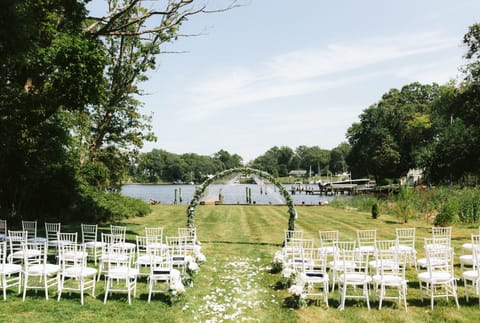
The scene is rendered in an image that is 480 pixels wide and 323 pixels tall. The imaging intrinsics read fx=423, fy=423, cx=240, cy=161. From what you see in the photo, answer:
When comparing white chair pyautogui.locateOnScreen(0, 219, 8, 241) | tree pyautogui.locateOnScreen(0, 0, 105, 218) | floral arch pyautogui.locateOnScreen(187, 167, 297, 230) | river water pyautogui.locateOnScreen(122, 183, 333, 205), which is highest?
tree pyautogui.locateOnScreen(0, 0, 105, 218)

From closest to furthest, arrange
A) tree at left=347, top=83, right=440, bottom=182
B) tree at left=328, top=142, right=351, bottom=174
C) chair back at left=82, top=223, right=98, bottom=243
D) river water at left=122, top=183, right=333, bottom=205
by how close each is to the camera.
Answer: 1. chair back at left=82, top=223, right=98, bottom=243
2. river water at left=122, top=183, right=333, bottom=205
3. tree at left=347, top=83, right=440, bottom=182
4. tree at left=328, top=142, right=351, bottom=174

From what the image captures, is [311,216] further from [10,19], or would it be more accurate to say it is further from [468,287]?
[10,19]

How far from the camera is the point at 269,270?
39.7 ft

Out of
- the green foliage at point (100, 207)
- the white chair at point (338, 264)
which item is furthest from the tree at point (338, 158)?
the white chair at point (338, 264)

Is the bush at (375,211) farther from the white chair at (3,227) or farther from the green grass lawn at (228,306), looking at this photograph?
the white chair at (3,227)

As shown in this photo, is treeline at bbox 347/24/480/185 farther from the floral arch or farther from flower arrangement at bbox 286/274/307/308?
flower arrangement at bbox 286/274/307/308

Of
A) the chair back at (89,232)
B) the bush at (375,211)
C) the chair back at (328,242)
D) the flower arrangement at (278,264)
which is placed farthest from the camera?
the bush at (375,211)

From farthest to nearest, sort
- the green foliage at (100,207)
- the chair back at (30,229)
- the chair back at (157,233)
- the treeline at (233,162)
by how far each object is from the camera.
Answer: the treeline at (233,162)
the green foliage at (100,207)
the chair back at (30,229)
the chair back at (157,233)

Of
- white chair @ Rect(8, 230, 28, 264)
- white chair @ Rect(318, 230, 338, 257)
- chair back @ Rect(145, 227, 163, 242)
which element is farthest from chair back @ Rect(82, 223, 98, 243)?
white chair @ Rect(318, 230, 338, 257)

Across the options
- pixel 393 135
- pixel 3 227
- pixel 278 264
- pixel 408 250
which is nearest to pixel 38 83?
pixel 3 227

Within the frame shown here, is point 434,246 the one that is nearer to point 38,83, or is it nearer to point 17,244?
point 17,244

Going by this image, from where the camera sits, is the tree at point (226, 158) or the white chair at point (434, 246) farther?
the tree at point (226, 158)

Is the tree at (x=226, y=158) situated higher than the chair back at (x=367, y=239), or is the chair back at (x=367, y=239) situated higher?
the tree at (x=226, y=158)

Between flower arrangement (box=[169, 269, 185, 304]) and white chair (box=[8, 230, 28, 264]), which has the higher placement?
white chair (box=[8, 230, 28, 264])
